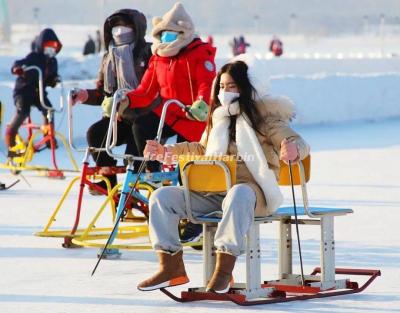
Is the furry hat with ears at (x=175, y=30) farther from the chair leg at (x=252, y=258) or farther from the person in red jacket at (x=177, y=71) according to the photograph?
the chair leg at (x=252, y=258)

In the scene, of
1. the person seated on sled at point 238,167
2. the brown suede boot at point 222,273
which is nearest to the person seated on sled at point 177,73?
the person seated on sled at point 238,167

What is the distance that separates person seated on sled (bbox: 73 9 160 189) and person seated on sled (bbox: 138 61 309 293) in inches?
88.2

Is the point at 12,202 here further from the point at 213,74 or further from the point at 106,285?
the point at 106,285

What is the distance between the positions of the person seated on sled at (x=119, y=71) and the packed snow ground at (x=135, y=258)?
2.29ft

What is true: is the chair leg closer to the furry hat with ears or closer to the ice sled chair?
the ice sled chair

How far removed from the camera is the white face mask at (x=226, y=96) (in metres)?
7.09

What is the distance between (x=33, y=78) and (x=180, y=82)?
26.3ft

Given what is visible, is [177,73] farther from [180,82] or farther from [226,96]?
[226,96]

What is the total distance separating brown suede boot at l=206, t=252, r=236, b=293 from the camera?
264 inches

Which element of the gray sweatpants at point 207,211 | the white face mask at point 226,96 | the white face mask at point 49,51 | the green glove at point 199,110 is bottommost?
the white face mask at point 49,51

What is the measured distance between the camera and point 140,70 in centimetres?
973

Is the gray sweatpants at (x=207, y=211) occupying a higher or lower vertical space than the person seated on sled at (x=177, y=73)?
lower

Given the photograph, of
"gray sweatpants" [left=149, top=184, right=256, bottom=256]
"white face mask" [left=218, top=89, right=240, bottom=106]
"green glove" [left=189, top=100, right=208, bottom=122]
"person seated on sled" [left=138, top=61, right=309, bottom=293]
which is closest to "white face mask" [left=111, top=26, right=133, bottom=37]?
"green glove" [left=189, top=100, right=208, bottom=122]

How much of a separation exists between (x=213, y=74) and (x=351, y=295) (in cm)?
226
